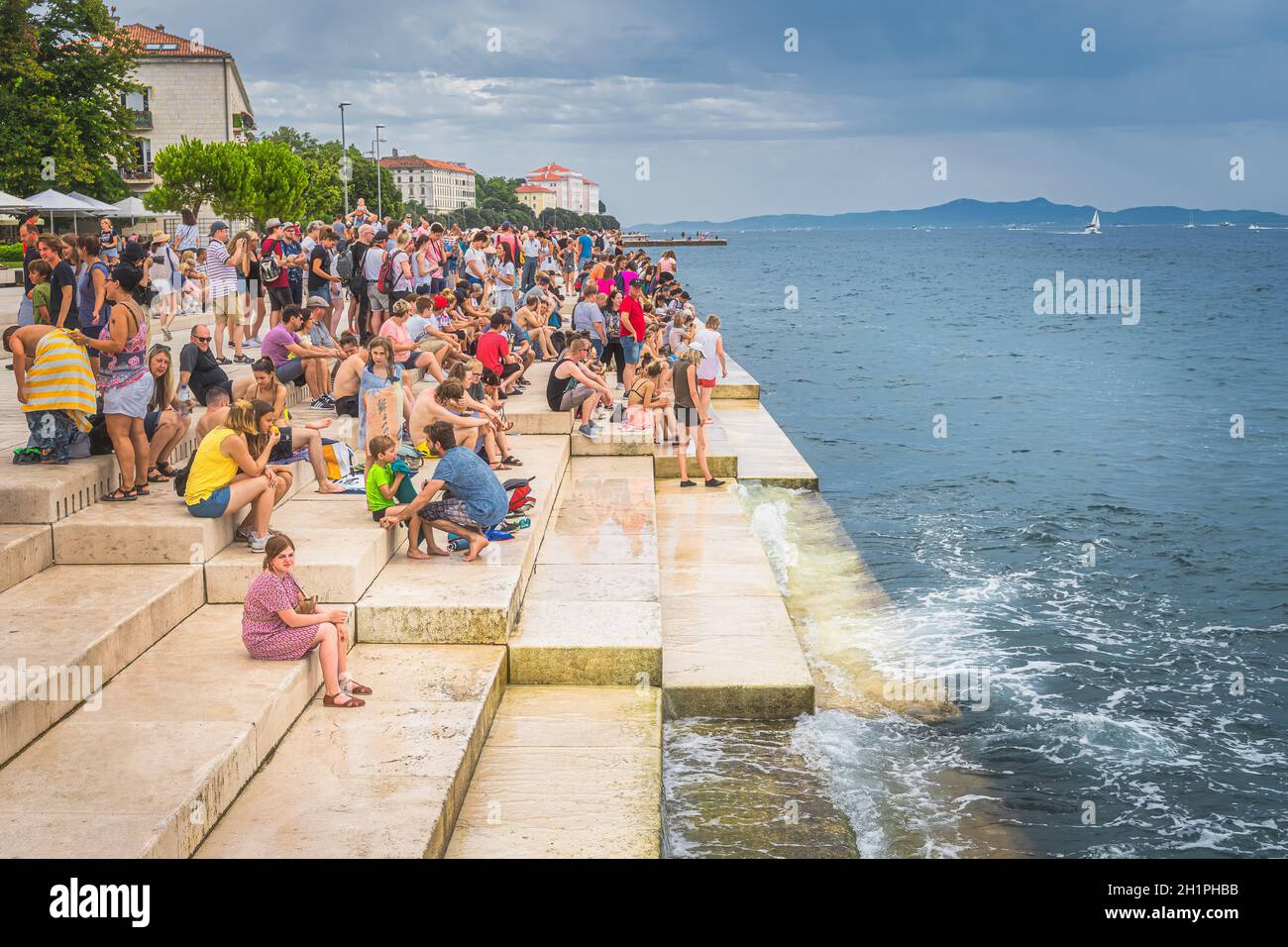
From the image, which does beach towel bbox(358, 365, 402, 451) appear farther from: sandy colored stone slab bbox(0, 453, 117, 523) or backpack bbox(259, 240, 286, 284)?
backpack bbox(259, 240, 286, 284)

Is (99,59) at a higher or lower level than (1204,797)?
higher

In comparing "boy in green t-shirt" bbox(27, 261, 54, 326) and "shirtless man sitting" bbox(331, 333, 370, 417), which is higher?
"boy in green t-shirt" bbox(27, 261, 54, 326)

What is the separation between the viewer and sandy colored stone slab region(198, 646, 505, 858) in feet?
18.0

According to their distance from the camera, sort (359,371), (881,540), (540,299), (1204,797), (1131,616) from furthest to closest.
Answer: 1. (540,299)
2. (881,540)
3. (1131,616)
4. (359,371)
5. (1204,797)

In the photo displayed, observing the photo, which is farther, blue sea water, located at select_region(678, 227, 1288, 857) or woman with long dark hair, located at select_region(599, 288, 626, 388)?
A: woman with long dark hair, located at select_region(599, 288, 626, 388)

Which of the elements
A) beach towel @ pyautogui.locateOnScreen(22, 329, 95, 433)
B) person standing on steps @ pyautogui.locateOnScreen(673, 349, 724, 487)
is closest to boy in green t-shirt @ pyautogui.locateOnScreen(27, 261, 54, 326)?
beach towel @ pyautogui.locateOnScreen(22, 329, 95, 433)

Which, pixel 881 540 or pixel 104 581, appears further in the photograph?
pixel 881 540

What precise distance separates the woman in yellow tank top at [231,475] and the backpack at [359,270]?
28.1ft

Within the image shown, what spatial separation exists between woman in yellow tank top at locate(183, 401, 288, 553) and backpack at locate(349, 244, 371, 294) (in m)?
8.55

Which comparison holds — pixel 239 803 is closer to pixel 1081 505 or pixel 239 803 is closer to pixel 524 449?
pixel 524 449

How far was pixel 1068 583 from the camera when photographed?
49.3ft

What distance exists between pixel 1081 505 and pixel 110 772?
59.8 ft

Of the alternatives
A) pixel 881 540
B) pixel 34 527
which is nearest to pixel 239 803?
pixel 34 527

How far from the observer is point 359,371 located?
12.2 metres
